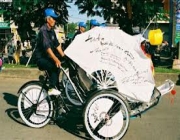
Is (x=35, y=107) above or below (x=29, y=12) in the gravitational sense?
below

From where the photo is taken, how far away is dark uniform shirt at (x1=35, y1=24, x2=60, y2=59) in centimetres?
597

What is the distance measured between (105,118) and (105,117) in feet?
0.05

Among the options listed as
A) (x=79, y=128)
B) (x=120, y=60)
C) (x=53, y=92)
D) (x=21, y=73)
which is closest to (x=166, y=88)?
(x=120, y=60)

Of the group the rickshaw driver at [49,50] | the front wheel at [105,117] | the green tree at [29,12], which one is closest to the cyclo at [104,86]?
the front wheel at [105,117]

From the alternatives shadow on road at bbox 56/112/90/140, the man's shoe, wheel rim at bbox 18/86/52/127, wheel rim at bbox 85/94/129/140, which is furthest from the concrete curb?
wheel rim at bbox 85/94/129/140

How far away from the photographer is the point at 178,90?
34.8ft

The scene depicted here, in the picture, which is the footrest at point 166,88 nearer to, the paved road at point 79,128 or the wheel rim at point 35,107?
the paved road at point 79,128

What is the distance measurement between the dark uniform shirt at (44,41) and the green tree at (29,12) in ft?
27.7

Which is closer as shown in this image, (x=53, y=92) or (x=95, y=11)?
(x=53, y=92)

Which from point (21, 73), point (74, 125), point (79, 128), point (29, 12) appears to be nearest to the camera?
point (79, 128)

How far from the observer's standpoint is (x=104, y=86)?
5.85 meters

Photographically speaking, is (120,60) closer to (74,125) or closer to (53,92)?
(53,92)

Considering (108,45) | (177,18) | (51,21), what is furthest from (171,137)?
(177,18)

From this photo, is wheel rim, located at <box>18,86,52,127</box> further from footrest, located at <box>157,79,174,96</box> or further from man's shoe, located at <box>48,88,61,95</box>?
footrest, located at <box>157,79,174,96</box>
